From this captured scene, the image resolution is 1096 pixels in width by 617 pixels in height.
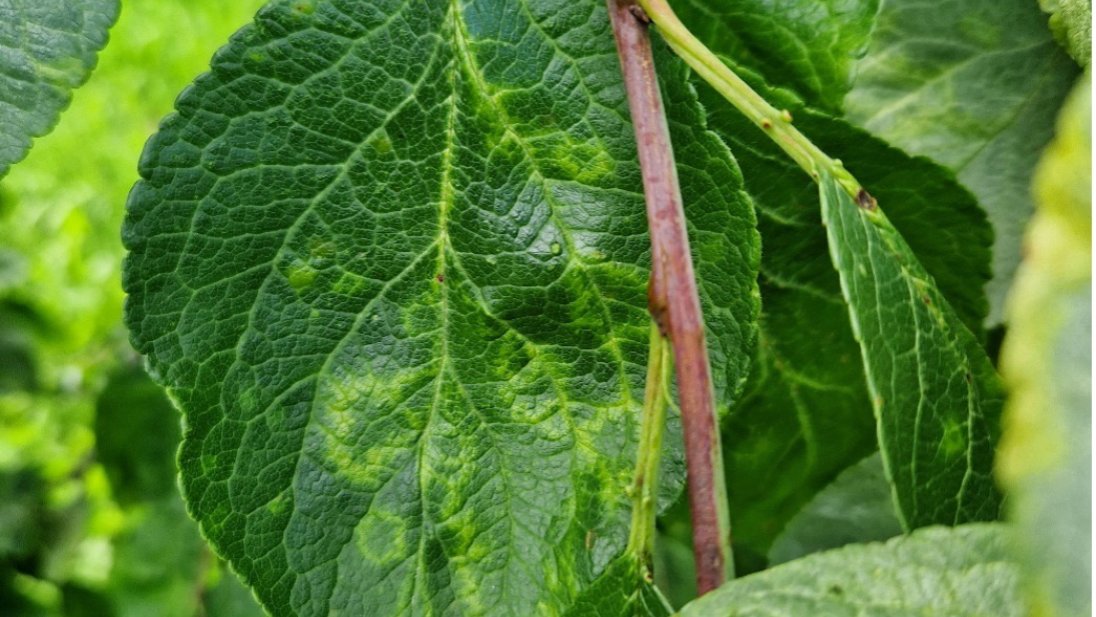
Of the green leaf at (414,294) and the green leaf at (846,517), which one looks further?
the green leaf at (846,517)

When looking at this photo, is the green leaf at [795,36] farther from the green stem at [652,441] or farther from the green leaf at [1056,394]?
the green leaf at [1056,394]

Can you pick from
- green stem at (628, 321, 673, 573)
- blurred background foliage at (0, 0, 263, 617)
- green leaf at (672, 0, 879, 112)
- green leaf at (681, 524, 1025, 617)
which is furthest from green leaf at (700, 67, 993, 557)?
blurred background foliage at (0, 0, 263, 617)

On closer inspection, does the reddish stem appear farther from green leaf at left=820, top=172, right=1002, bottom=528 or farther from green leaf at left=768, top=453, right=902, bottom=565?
green leaf at left=768, top=453, right=902, bottom=565

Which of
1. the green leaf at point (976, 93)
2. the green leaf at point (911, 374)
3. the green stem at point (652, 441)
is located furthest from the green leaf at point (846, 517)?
the green stem at point (652, 441)

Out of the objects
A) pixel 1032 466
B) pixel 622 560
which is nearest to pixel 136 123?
pixel 622 560

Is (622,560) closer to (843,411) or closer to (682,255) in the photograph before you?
(682,255)

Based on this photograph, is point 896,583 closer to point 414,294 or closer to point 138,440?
point 414,294

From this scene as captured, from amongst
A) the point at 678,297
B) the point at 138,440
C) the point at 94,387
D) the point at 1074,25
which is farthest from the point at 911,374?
the point at 94,387
